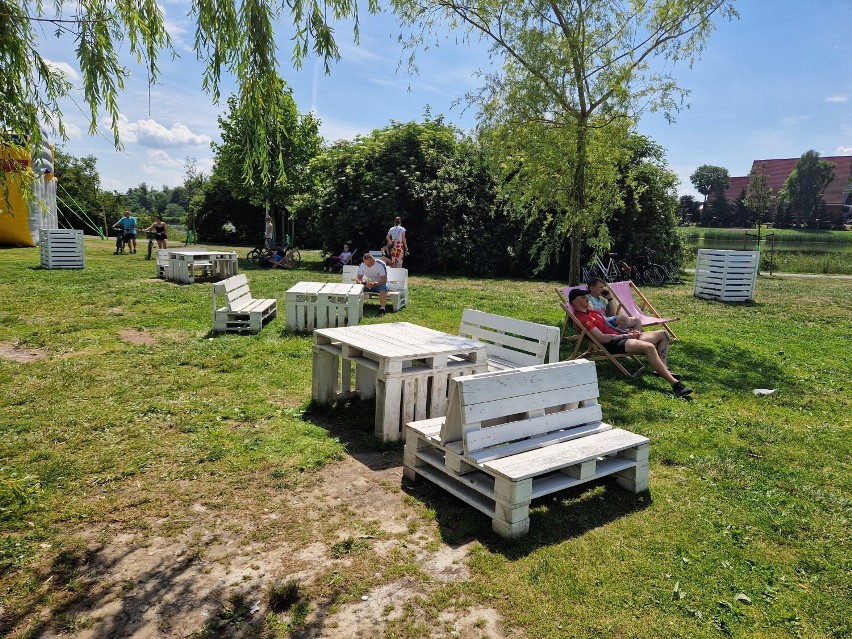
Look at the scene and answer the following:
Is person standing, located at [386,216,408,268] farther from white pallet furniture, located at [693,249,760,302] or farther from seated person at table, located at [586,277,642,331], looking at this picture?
seated person at table, located at [586,277,642,331]

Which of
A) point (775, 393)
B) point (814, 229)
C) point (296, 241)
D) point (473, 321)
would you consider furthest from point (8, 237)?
point (814, 229)

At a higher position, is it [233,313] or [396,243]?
[396,243]

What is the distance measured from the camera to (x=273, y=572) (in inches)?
118

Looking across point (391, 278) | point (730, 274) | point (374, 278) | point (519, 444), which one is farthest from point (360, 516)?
point (730, 274)

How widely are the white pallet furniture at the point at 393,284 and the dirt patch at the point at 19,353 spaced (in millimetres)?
5017

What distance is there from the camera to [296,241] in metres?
32.1

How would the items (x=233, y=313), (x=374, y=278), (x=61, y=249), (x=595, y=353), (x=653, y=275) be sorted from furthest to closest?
1. (x=653, y=275)
2. (x=61, y=249)
3. (x=374, y=278)
4. (x=233, y=313)
5. (x=595, y=353)

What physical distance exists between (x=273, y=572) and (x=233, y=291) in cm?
614

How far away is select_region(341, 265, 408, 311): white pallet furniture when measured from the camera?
10.7 metres

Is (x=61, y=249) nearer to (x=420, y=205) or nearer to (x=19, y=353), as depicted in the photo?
(x=19, y=353)

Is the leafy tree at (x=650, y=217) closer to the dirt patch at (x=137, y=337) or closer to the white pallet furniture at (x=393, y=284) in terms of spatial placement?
the white pallet furniture at (x=393, y=284)

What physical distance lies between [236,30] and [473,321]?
330cm

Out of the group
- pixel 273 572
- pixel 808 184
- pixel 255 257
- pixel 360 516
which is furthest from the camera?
pixel 808 184

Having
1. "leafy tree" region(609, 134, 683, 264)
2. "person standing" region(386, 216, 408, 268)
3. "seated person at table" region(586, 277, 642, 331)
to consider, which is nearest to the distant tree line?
"leafy tree" region(609, 134, 683, 264)
